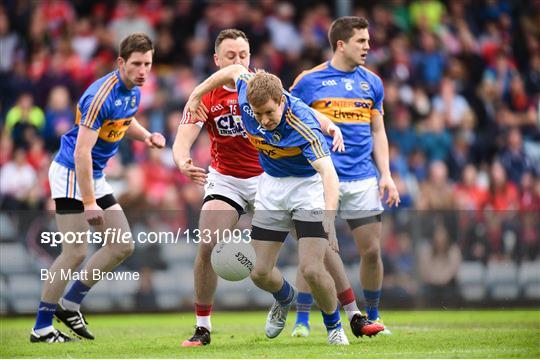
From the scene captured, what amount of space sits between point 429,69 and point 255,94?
10.5 m

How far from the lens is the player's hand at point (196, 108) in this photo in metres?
9.41

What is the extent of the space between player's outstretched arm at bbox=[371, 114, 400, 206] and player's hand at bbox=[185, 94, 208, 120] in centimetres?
176

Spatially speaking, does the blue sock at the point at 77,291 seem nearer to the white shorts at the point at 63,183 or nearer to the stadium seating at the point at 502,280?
the white shorts at the point at 63,183

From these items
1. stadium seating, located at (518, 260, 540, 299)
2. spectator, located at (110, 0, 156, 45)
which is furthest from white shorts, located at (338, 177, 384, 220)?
spectator, located at (110, 0, 156, 45)

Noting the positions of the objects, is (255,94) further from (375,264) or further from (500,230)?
(500,230)

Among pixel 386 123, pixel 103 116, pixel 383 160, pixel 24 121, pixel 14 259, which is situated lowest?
pixel 14 259

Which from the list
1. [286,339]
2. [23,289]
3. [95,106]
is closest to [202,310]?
[286,339]

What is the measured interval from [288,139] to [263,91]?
50 cm

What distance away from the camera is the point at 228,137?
971 centimetres

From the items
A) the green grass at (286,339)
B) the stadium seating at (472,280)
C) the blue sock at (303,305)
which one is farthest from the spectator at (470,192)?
the blue sock at (303,305)

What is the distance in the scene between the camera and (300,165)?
909 centimetres

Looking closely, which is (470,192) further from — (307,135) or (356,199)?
(307,135)

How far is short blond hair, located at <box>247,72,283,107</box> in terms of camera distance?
8.49 metres

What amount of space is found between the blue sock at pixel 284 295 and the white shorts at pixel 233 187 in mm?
787
